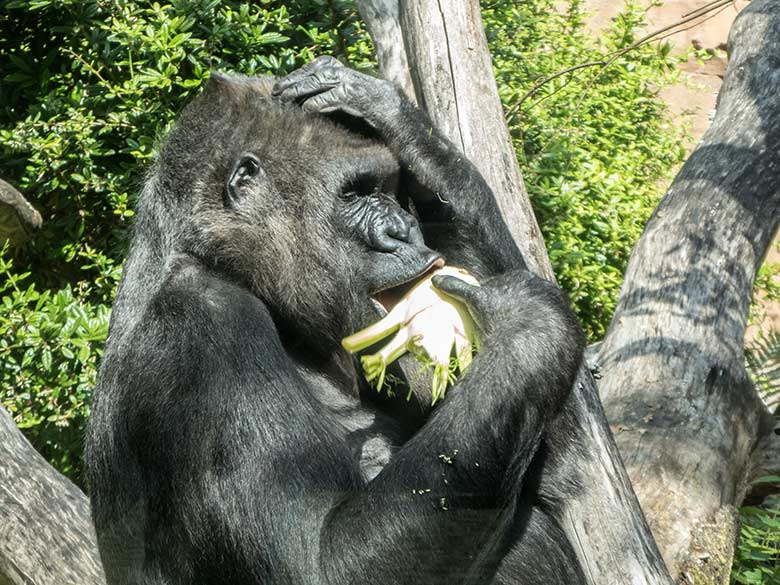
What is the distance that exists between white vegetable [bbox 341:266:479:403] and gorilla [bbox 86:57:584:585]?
0.22ft

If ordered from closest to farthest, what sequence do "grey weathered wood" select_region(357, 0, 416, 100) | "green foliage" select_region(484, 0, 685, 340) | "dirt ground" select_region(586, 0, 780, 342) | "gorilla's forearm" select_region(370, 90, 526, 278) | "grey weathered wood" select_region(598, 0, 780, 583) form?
1. "gorilla's forearm" select_region(370, 90, 526, 278)
2. "grey weathered wood" select_region(598, 0, 780, 583)
3. "grey weathered wood" select_region(357, 0, 416, 100)
4. "green foliage" select_region(484, 0, 685, 340)
5. "dirt ground" select_region(586, 0, 780, 342)

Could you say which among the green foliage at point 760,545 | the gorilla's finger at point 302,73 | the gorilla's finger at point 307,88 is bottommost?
the green foliage at point 760,545

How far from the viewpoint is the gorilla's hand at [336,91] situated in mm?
3508

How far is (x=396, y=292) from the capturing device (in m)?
3.24

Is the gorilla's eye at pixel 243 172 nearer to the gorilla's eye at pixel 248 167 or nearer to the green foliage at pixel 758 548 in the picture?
the gorilla's eye at pixel 248 167

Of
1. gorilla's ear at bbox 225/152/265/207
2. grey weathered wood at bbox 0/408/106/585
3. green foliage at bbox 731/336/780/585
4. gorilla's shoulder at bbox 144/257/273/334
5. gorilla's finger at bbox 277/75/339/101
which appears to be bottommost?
green foliage at bbox 731/336/780/585

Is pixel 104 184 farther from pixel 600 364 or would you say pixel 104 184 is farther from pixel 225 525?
pixel 225 525

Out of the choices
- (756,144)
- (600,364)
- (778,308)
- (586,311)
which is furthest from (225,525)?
(778,308)

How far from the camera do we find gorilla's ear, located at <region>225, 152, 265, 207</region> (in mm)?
3285

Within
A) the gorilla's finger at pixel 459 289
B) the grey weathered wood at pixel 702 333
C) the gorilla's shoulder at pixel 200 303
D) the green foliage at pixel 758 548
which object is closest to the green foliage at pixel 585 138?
the grey weathered wood at pixel 702 333

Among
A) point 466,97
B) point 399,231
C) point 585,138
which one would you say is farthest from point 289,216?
point 585,138

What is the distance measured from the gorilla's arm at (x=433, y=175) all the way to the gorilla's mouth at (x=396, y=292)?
0.46 m

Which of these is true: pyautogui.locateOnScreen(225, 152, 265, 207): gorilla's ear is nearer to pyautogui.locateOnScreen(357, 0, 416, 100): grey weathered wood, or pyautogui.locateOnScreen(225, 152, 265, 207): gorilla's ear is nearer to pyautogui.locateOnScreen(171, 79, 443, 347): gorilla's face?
pyautogui.locateOnScreen(171, 79, 443, 347): gorilla's face

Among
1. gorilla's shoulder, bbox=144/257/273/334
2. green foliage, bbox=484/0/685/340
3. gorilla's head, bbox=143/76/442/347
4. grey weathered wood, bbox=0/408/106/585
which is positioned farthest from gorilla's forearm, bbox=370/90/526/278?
green foliage, bbox=484/0/685/340
